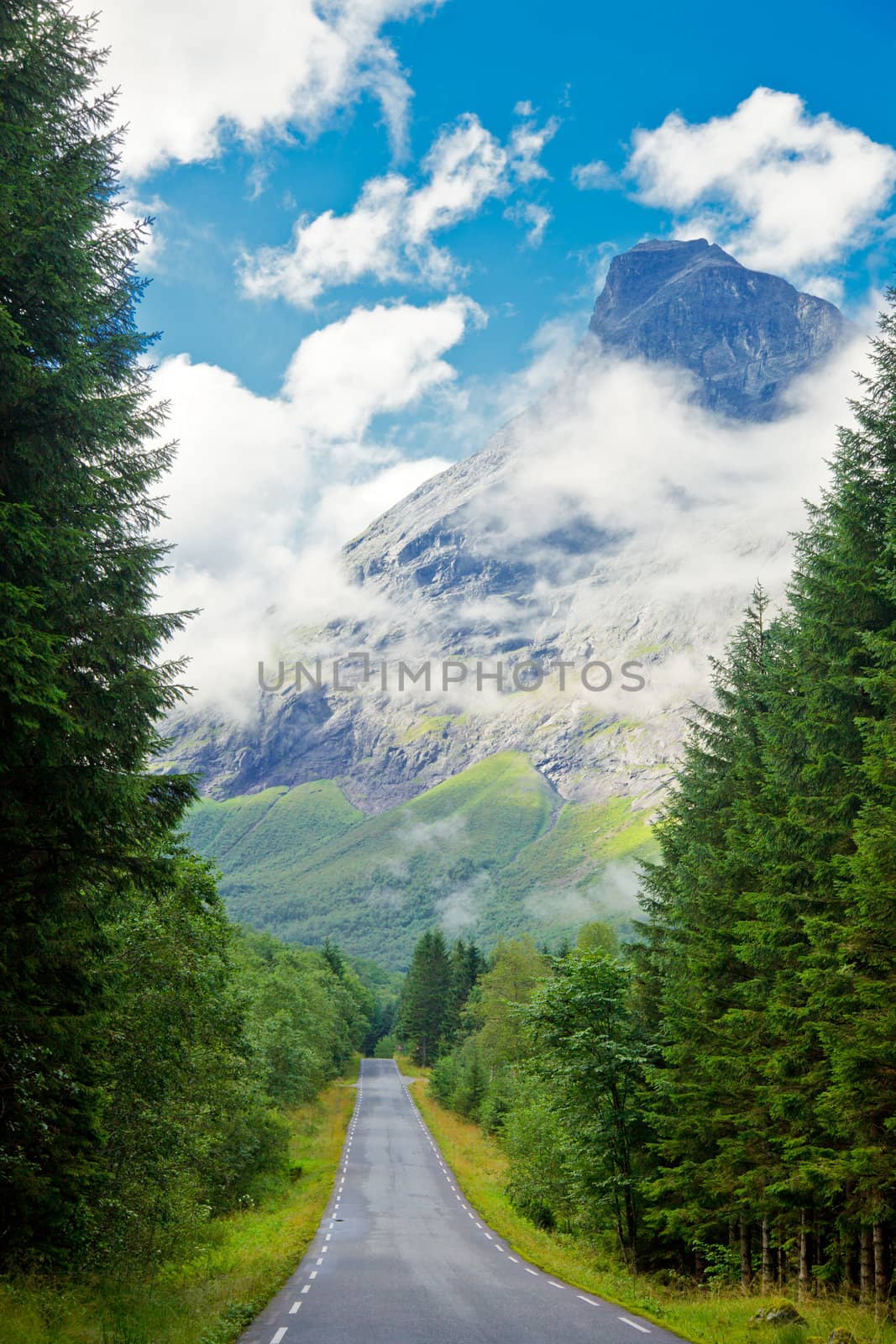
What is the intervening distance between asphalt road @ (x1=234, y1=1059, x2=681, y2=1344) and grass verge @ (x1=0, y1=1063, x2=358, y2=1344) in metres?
0.56

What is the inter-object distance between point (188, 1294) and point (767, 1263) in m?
12.3

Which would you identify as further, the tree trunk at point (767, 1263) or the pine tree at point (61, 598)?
the tree trunk at point (767, 1263)

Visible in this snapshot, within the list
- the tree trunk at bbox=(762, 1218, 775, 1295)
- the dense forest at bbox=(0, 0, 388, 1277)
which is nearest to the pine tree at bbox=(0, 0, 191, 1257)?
the dense forest at bbox=(0, 0, 388, 1277)

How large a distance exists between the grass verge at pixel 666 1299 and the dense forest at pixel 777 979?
3.22 feet

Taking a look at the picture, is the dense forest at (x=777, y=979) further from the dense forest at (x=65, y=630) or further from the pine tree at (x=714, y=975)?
the dense forest at (x=65, y=630)

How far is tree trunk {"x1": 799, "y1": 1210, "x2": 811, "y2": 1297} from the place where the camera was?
1460cm

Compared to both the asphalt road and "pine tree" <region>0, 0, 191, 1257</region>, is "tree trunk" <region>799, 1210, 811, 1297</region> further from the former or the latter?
"pine tree" <region>0, 0, 191, 1257</region>

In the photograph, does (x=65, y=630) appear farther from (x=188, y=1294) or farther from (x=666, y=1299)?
(x=666, y=1299)

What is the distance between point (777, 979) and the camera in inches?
584

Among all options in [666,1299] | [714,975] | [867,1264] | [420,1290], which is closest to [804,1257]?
[867,1264]

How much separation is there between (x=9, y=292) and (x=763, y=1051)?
16.8 meters

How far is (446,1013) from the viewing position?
3797 inches

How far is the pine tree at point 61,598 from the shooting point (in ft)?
29.1

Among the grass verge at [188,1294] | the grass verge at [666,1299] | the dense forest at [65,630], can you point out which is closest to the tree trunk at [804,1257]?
the grass verge at [666,1299]
